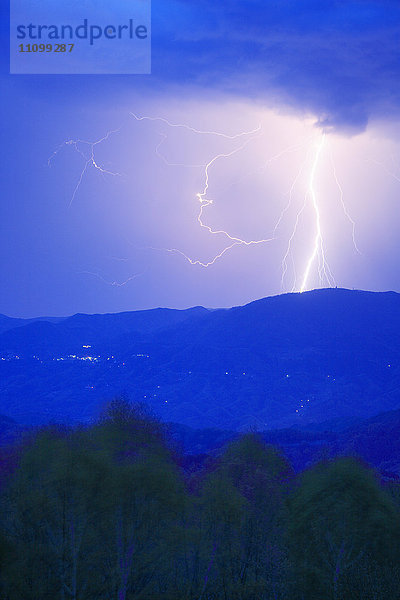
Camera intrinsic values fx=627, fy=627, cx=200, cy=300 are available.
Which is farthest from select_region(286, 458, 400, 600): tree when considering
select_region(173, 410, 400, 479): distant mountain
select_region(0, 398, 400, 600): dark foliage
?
select_region(173, 410, 400, 479): distant mountain

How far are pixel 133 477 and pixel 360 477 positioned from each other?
29.9 feet

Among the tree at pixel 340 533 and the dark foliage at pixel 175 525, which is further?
the tree at pixel 340 533

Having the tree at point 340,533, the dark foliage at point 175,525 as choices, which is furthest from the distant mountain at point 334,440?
the dark foliage at point 175,525

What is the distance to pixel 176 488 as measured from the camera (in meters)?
24.0

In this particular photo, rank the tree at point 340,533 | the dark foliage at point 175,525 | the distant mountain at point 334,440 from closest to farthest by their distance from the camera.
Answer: the dark foliage at point 175,525 < the tree at point 340,533 < the distant mountain at point 334,440

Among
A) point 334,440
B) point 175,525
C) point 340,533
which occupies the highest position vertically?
point 175,525

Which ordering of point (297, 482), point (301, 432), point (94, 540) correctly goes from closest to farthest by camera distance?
1. point (94, 540)
2. point (297, 482)
3. point (301, 432)


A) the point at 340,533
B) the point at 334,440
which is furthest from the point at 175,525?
the point at 334,440

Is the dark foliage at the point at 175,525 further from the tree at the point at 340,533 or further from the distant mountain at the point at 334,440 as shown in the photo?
the distant mountain at the point at 334,440

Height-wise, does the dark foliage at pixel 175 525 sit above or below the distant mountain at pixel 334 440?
above

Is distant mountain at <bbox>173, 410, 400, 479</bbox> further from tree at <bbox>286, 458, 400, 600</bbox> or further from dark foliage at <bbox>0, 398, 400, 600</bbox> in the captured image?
dark foliage at <bbox>0, 398, 400, 600</bbox>

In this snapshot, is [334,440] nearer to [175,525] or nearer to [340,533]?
[340,533]

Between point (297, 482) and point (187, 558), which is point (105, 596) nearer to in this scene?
point (187, 558)

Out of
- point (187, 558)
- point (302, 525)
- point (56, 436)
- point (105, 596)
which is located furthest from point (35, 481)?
point (302, 525)
